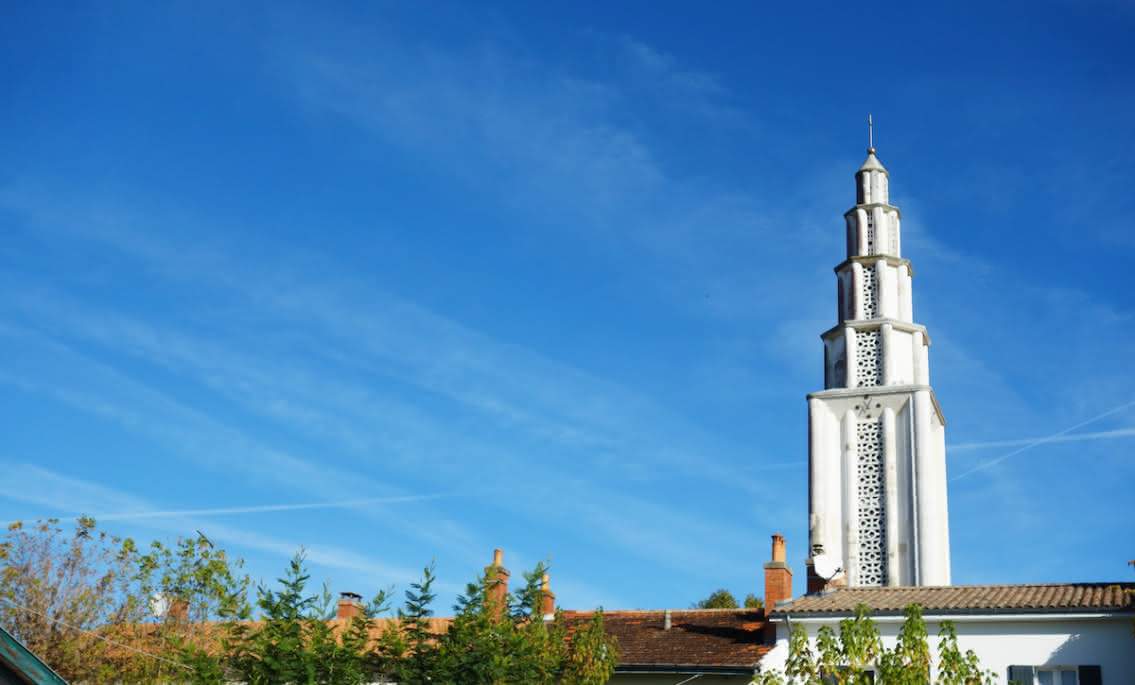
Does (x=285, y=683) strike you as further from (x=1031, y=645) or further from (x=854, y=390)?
(x=854, y=390)

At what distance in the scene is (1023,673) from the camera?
20.8 meters

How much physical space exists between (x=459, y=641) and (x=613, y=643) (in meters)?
3.80

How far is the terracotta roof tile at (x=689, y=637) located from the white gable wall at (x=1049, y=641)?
3.16 metres

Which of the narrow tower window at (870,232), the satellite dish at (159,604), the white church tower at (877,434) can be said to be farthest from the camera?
the narrow tower window at (870,232)

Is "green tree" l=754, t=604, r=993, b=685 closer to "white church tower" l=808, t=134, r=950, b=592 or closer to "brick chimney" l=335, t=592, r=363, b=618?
"white church tower" l=808, t=134, r=950, b=592

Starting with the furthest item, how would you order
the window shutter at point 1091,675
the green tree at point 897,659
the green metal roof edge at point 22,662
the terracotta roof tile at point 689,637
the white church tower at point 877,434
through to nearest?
1. the white church tower at point 877,434
2. the terracotta roof tile at point 689,637
3. the window shutter at point 1091,675
4. the green tree at point 897,659
5. the green metal roof edge at point 22,662

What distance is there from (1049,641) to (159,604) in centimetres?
1995

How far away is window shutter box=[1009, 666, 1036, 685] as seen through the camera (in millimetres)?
20703

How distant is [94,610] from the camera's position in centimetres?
2795

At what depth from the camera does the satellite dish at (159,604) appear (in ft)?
93.4

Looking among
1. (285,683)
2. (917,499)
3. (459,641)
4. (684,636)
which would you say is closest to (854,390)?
(917,499)

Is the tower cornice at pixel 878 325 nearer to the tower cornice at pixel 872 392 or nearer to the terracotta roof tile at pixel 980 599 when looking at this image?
the tower cornice at pixel 872 392

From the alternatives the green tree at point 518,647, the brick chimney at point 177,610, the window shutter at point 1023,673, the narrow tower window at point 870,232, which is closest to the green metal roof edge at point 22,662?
the green tree at point 518,647

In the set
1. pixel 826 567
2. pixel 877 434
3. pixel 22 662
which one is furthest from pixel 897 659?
pixel 877 434
